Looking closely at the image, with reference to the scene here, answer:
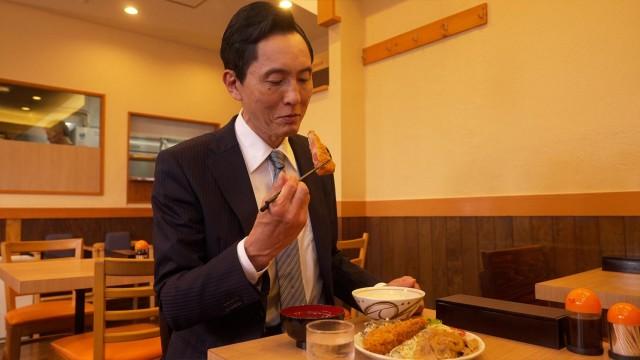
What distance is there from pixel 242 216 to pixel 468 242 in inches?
89.8

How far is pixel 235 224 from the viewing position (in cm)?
112

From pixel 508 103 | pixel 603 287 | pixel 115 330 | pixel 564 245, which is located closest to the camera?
pixel 603 287

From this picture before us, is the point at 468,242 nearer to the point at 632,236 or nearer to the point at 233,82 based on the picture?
the point at 632,236

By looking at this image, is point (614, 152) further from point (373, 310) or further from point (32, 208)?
point (32, 208)

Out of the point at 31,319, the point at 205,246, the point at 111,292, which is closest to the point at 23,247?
the point at 31,319

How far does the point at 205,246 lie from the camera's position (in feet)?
3.67

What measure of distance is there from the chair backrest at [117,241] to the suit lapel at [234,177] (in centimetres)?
428

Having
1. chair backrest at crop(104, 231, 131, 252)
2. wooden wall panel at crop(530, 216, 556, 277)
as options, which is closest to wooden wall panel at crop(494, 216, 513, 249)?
wooden wall panel at crop(530, 216, 556, 277)

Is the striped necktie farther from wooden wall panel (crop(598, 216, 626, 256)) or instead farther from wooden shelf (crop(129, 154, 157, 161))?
wooden shelf (crop(129, 154, 157, 161))

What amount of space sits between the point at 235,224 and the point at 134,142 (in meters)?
5.05

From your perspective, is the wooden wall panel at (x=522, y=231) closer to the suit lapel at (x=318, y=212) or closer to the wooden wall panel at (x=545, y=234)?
the wooden wall panel at (x=545, y=234)

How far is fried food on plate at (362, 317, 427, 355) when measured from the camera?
0.74 m

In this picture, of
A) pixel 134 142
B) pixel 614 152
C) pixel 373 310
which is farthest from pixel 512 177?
pixel 134 142

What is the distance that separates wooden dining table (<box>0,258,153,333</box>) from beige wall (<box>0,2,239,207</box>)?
294 cm
